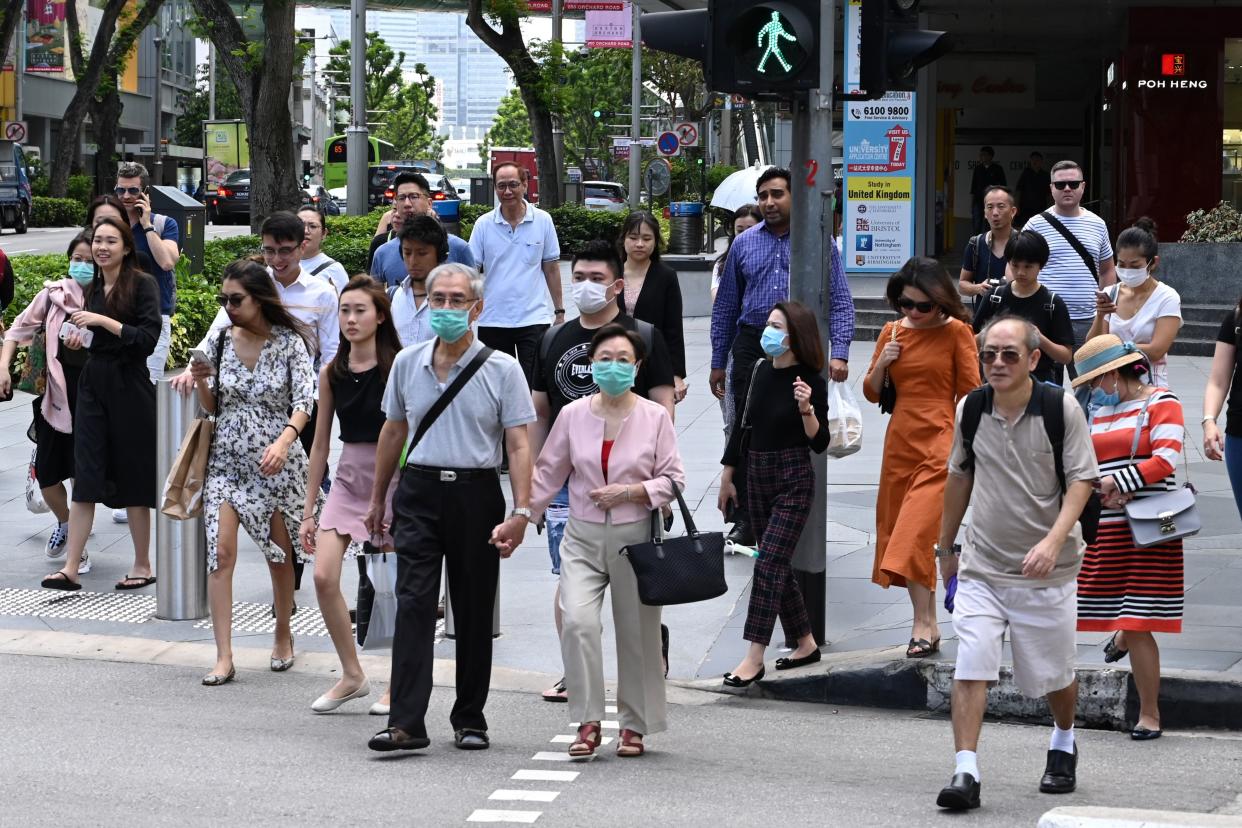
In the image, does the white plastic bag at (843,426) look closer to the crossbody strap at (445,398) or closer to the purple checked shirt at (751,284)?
the purple checked shirt at (751,284)


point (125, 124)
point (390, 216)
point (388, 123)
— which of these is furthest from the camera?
point (388, 123)

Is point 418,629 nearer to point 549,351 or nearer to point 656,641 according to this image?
point 656,641

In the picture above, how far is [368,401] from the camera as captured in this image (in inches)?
273

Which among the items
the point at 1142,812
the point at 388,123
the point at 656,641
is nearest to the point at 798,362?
the point at 656,641

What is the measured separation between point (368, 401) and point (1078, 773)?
117 inches

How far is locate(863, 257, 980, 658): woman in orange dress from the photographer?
7.31m

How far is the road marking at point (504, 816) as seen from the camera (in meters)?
5.35

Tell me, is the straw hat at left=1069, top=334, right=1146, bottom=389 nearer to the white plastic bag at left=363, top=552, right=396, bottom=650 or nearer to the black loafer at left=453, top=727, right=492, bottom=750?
the black loafer at left=453, top=727, right=492, bottom=750

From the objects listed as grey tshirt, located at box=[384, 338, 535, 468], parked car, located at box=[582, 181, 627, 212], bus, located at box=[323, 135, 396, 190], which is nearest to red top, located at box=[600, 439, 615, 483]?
grey tshirt, located at box=[384, 338, 535, 468]

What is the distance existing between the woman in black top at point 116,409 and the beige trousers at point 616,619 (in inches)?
135

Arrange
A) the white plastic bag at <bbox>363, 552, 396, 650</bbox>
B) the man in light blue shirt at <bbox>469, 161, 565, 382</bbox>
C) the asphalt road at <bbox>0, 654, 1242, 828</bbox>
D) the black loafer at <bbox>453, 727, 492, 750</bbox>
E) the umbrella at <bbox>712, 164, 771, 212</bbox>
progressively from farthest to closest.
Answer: the umbrella at <bbox>712, 164, 771, 212</bbox>, the man in light blue shirt at <bbox>469, 161, 565, 382</bbox>, the white plastic bag at <bbox>363, 552, 396, 650</bbox>, the black loafer at <bbox>453, 727, 492, 750</bbox>, the asphalt road at <bbox>0, 654, 1242, 828</bbox>

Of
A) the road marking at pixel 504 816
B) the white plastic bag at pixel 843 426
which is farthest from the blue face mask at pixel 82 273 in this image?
the road marking at pixel 504 816

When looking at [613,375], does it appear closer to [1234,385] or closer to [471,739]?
[471,739]

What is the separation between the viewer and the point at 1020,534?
566 cm
